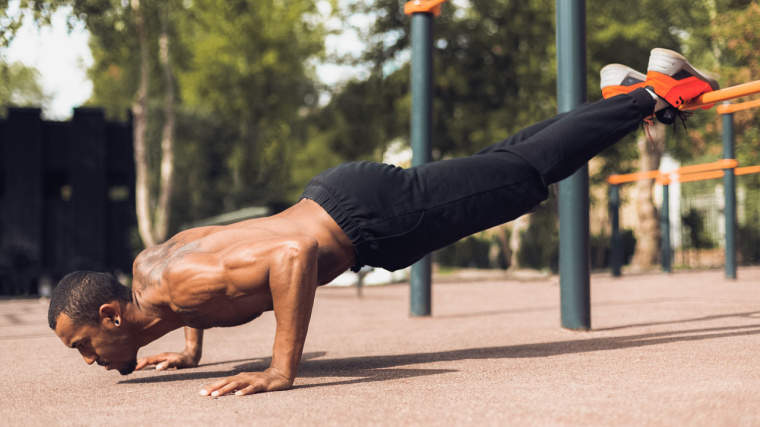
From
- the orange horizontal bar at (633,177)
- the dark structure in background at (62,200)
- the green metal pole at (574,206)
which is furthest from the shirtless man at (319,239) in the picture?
the orange horizontal bar at (633,177)

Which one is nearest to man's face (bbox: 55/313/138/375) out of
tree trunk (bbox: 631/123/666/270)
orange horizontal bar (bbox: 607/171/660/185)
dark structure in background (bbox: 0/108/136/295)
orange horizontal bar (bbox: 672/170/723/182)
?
dark structure in background (bbox: 0/108/136/295)

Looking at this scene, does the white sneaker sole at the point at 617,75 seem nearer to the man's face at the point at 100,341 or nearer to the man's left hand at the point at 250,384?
the man's left hand at the point at 250,384

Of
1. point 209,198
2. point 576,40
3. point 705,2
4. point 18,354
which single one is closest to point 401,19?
point 705,2

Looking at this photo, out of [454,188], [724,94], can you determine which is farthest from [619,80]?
[454,188]

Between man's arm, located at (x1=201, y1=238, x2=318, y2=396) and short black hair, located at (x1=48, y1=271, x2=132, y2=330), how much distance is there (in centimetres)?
60

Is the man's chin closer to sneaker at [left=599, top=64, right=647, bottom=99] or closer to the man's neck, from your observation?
the man's neck

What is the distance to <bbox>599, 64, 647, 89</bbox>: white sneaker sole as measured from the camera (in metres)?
Result: 3.98

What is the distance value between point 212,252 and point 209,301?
217 mm

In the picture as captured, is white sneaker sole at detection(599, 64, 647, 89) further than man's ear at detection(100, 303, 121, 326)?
Yes

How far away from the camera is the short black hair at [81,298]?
10.6 feet

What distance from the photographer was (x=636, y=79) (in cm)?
398

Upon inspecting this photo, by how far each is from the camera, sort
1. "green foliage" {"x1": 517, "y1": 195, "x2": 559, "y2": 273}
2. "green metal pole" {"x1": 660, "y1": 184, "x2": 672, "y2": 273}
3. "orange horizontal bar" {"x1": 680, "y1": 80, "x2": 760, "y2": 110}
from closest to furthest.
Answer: "orange horizontal bar" {"x1": 680, "y1": 80, "x2": 760, "y2": 110}, "green metal pole" {"x1": 660, "y1": 184, "x2": 672, "y2": 273}, "green foliage" {"x1": 517, "y1": 195, "x2": 559, "y2": 273}

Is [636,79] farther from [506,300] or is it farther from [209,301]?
[506,300]

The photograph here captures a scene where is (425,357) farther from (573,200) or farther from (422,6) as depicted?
(422,6)
